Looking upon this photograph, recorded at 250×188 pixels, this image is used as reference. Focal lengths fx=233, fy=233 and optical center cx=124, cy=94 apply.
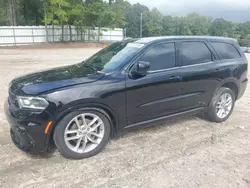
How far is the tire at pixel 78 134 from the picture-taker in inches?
119

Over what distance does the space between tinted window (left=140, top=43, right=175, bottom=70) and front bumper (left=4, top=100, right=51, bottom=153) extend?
5.70 feet

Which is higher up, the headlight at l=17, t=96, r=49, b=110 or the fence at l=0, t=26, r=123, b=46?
the fence at l=0, t=26, r=123, b=46

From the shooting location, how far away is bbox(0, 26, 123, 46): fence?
24438mm

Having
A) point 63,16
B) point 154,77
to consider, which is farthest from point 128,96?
point 63,16

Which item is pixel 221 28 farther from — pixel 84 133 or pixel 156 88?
pixel 84 133

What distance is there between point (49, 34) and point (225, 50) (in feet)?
84.9

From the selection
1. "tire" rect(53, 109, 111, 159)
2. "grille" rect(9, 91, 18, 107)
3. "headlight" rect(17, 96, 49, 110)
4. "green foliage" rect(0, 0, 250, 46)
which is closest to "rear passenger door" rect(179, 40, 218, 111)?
"tire" rect(53, 109, 111, 159)

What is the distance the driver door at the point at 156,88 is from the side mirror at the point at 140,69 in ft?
0.20

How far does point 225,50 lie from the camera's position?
4.66 metres

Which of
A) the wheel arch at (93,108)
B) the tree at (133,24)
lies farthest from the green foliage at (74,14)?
the wheel arch at (93,108)

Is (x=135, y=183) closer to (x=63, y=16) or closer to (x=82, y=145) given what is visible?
(x=82, y=145)

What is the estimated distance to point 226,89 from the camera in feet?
15.3

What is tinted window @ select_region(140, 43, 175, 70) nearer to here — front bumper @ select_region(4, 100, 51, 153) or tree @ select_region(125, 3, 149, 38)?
front bumper @ select_region(4, 100, 51, 153)

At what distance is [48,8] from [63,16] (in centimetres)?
180
